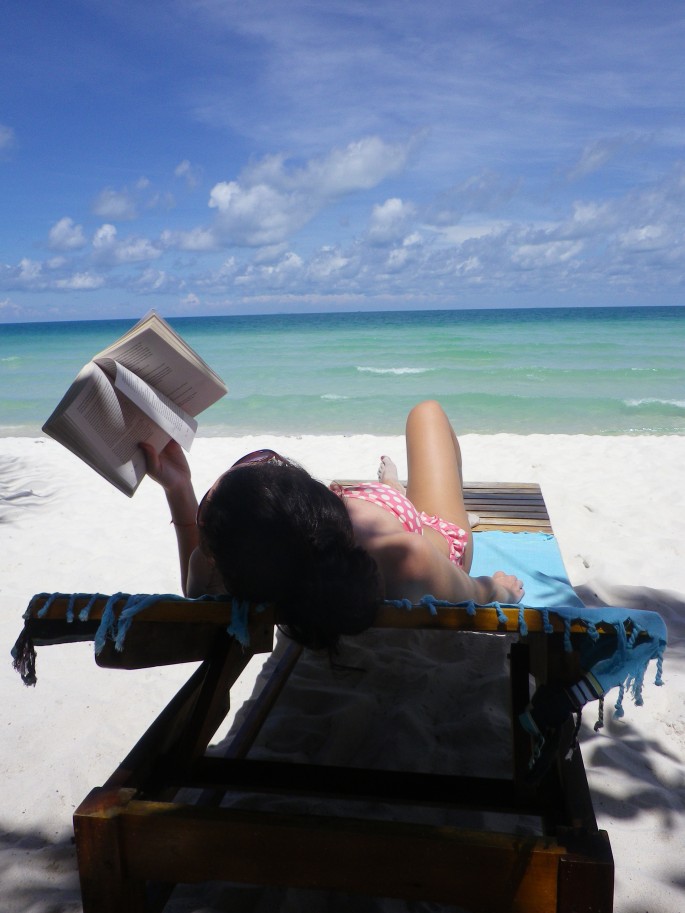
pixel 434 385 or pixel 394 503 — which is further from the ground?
pixel 394 503

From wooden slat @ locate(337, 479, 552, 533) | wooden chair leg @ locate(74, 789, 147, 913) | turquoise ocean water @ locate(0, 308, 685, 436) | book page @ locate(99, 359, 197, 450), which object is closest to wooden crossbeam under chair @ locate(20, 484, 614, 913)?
wooden chair leg @ locate(74, 789, 147, 913)

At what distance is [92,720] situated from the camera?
270cm

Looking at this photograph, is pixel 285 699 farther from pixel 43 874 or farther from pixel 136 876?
pixel 136 876

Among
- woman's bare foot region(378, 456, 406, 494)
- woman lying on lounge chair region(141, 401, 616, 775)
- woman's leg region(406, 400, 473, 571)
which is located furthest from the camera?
woman's bare foot region(378, 456, 406, 494)

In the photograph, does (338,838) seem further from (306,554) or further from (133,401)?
(133,401)

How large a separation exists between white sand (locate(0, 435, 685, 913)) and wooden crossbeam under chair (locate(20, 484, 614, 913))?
1.13ft

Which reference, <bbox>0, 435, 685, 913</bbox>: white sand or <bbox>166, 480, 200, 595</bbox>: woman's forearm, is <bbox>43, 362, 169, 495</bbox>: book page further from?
<bbox>0, 435, 685, 913</bbox>: white sand

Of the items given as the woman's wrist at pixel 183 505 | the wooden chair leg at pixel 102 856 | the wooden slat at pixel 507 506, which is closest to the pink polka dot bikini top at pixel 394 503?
the woman's wrist at pixel 183 505

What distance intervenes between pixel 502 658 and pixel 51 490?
432cm

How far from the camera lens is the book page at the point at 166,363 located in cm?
226

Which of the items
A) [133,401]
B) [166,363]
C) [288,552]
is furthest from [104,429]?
[288,552]

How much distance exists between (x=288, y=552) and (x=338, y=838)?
1.84ft

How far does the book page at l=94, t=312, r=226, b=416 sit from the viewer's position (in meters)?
2.26

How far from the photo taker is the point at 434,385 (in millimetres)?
16844
